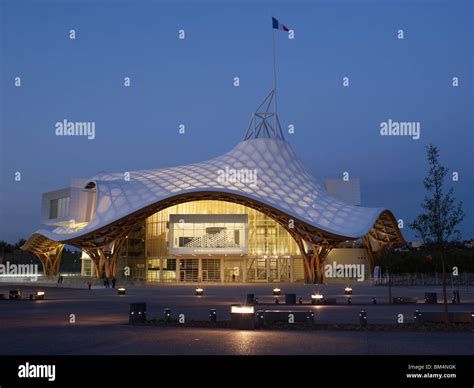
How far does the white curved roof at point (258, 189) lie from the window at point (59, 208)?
10.1 metres

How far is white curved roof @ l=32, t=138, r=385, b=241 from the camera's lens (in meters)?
67.1

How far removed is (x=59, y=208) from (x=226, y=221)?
28528mm

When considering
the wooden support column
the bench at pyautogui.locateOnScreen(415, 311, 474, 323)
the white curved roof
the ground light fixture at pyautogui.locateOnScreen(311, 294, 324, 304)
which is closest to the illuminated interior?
the white curved roof

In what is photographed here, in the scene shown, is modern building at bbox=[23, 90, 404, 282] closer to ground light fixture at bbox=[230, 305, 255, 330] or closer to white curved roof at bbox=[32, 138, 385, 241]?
white curved roof at bbox=[32, 138, 385, 241]

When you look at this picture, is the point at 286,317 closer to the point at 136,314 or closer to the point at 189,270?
the point at 136,314

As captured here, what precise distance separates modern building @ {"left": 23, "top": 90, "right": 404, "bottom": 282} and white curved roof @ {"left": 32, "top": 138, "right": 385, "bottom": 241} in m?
0.13

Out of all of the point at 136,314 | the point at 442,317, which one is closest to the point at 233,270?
the point at 136,314

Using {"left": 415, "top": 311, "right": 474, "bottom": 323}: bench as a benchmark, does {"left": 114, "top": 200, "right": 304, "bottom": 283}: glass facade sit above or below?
above

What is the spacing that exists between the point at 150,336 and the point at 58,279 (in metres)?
54.9

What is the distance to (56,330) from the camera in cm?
1752

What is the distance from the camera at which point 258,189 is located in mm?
70375

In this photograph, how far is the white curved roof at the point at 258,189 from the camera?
67125 mm

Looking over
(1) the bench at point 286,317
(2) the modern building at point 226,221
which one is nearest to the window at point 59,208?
(2) the modern building at point 226,221
